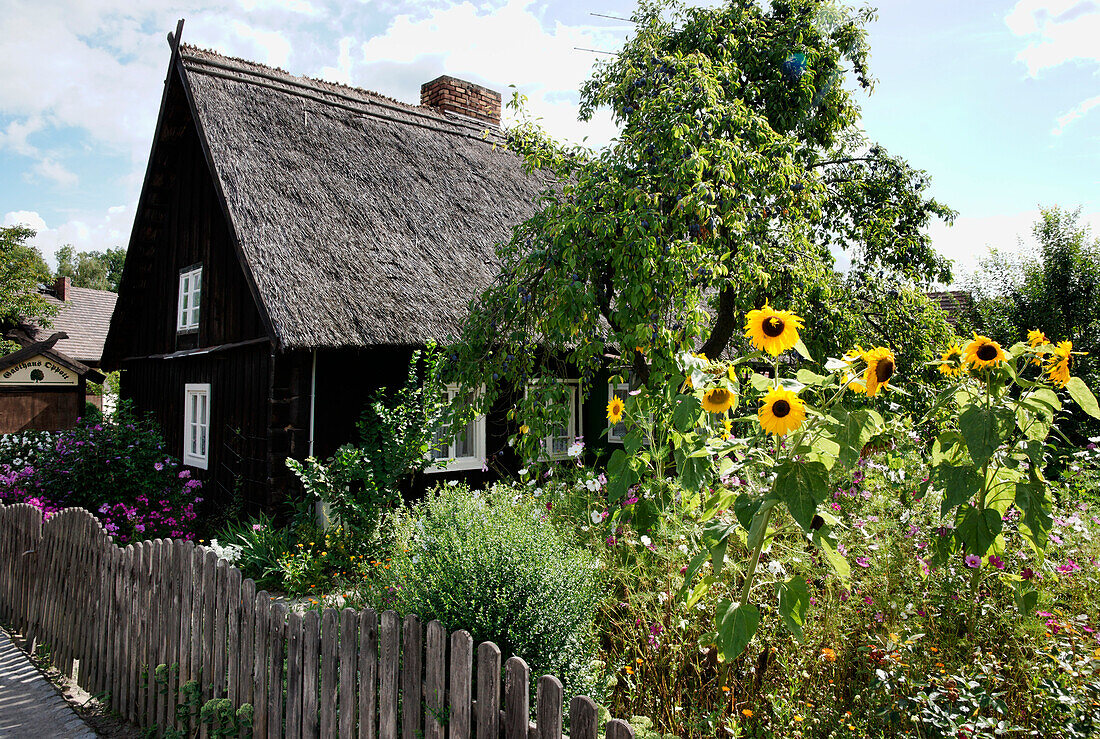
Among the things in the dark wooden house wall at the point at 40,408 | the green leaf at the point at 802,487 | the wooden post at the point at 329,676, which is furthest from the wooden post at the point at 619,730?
the dark wooden house wall at the point at 40,408

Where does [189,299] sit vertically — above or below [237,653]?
above

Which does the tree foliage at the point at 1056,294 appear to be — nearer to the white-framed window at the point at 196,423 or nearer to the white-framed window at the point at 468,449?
the white-framed window at the point at 468,449

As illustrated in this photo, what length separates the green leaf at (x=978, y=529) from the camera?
2088mm

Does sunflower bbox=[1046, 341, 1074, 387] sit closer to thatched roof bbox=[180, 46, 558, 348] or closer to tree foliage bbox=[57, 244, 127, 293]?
thatched roof bbox=[180, 46, 558, 348]

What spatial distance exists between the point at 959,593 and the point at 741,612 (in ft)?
3.87

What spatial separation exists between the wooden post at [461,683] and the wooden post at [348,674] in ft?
1.78

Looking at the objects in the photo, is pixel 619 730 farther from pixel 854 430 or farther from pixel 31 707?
pixel 31 707

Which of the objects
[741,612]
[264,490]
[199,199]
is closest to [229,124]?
[199,199]

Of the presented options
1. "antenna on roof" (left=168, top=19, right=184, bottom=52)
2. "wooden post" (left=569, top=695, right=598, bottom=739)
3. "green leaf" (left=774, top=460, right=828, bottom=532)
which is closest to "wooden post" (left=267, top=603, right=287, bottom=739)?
"wooden post" (left=569, top=695, right=598, bottom=739)

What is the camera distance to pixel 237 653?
3268 mm

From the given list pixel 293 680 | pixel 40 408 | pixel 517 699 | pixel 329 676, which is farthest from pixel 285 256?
pixel 40 408

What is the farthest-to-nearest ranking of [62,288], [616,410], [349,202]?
[62,288], [349,202], [616,410]

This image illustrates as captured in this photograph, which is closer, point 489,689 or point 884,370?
point 884,370

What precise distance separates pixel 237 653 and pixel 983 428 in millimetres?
3237
